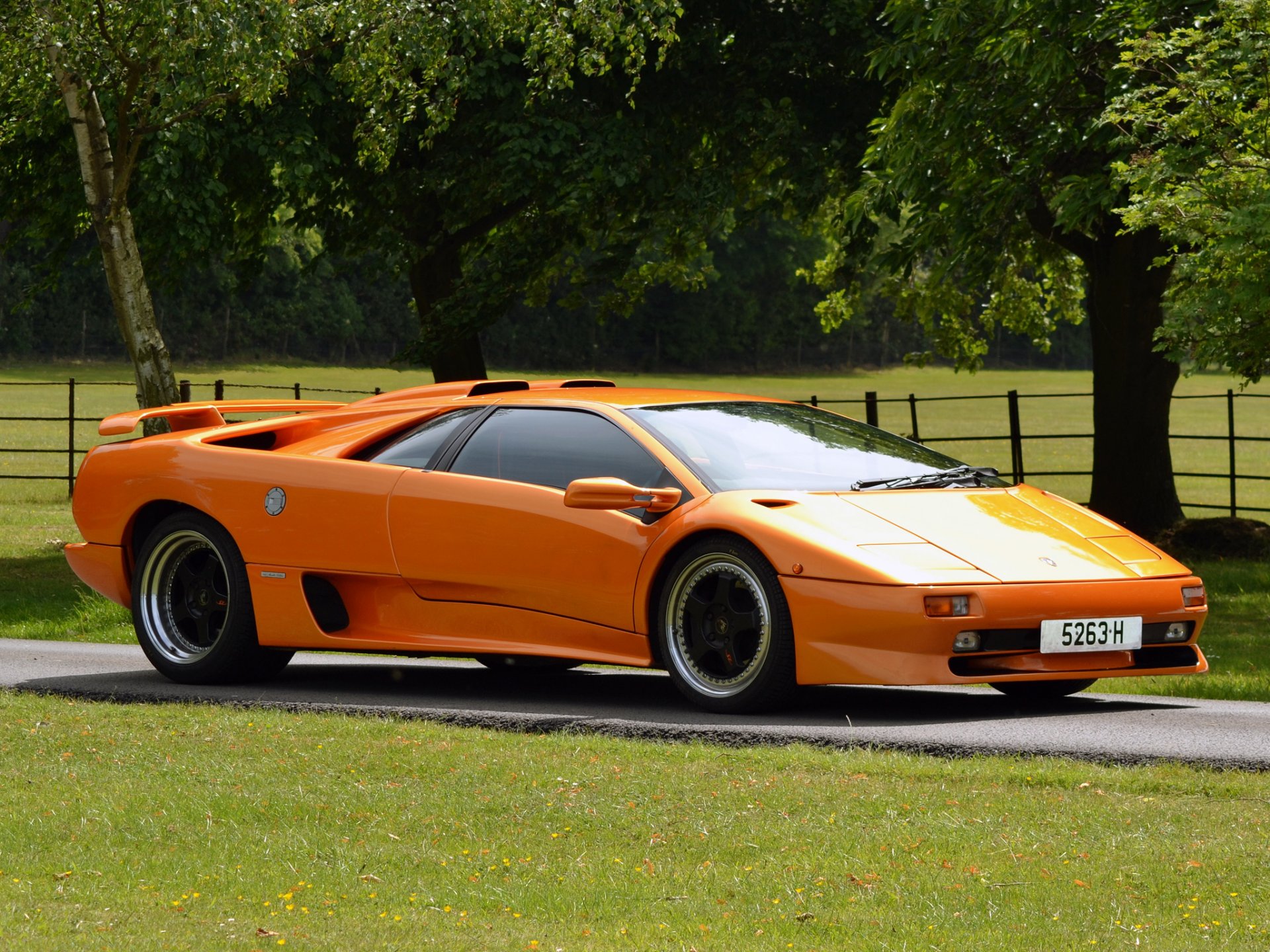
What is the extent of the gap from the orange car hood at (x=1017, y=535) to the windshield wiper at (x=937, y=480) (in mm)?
111

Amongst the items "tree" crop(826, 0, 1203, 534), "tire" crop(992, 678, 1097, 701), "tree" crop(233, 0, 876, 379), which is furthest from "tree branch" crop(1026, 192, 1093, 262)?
"tire" crop(992, 678, 1097, 701)

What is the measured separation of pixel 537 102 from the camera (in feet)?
59.6

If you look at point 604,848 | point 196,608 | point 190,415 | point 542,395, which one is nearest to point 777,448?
point 542,395

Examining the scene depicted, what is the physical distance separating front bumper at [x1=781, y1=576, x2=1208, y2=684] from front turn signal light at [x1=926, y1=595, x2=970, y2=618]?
0.02 metres

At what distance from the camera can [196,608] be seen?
8.80 meters

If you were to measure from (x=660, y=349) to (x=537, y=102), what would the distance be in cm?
7554

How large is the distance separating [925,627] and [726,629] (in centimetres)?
88

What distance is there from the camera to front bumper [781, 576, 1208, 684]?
266 inches

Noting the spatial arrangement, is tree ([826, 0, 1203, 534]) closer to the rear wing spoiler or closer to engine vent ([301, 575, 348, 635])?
the rear wing spoiler

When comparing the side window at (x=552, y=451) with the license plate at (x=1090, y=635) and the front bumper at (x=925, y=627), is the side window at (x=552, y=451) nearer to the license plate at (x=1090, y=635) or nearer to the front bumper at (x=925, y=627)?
the front bumper at (x=925, y=627)

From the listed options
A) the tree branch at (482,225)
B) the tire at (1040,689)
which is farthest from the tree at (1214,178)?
the tree branch at (482,225)

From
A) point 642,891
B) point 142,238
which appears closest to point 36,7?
point 142,238

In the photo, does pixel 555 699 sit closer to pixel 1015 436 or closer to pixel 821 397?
pixel 1015 436

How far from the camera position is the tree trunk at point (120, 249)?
1379 centimetres
